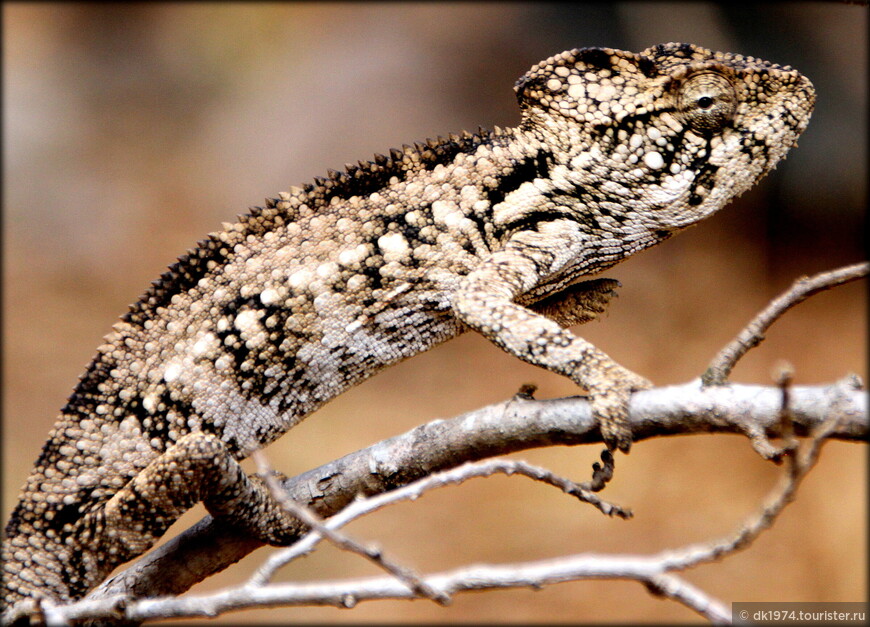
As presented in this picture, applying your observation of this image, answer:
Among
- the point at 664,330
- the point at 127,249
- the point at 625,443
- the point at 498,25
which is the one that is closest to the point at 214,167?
the point at 127,249

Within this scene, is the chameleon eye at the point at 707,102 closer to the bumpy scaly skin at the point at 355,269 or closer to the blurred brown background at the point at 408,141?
the bumpy scaly skin at the point at 355,269

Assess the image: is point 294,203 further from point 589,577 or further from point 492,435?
point 589,577

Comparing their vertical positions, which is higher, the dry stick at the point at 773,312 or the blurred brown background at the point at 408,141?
the blurred brown background at the point at 408,141

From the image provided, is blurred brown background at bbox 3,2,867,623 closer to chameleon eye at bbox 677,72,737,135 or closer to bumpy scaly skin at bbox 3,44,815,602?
bumpy scaly skin at bbox 3,44,815,602

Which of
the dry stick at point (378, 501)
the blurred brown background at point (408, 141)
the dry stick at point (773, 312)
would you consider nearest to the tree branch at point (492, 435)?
the dry stick at point (773, 312)

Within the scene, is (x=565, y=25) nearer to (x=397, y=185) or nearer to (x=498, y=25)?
(x=498, y=25)

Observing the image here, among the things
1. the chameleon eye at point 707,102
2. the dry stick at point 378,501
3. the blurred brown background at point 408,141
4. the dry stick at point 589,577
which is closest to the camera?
the dry stick at point 589,577
